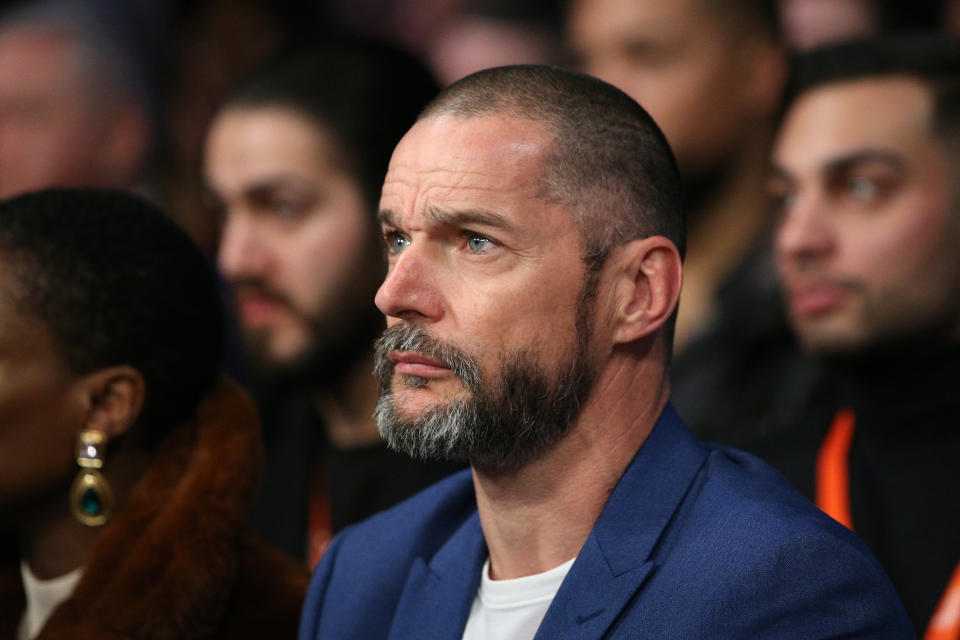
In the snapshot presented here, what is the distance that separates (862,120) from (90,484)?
228cm

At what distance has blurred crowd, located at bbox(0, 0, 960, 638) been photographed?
3.51 metres

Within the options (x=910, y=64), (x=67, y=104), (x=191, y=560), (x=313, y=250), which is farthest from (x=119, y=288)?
(x=67, y=104)

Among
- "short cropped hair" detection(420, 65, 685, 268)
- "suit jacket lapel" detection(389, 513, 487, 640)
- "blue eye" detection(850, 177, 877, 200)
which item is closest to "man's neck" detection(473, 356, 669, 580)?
"suit jacket lapel" detection(389, 513, 487, 640)

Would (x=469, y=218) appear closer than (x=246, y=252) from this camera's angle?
Yes

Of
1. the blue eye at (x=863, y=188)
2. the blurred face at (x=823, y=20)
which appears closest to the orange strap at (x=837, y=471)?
the blue eye at (x=863, y=188)

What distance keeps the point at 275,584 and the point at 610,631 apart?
85cm

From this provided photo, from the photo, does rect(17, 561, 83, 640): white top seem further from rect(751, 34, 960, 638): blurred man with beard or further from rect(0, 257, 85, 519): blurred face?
rect(751, 34, 960, 638): blurred man with beard

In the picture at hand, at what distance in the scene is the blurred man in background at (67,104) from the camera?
17.1ft

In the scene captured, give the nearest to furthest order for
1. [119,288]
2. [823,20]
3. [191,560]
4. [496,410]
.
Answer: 1. [496,410]
2. [191,560]
3. [119,288]
4. [823,20]

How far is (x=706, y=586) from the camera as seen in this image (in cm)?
197

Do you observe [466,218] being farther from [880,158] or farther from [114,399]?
[880,158]

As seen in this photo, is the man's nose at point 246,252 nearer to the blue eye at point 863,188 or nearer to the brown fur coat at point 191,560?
the brown fur coat at point 191,560

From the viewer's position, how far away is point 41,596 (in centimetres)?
260

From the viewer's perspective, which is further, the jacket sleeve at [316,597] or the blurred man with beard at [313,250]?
the blurred man with beard at [313,250]
